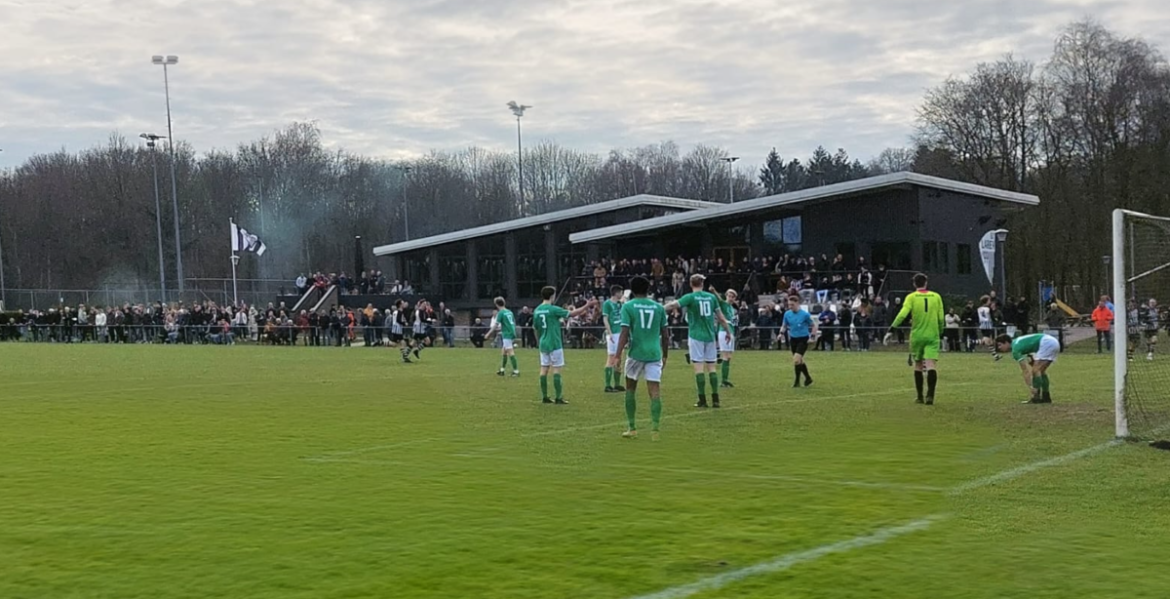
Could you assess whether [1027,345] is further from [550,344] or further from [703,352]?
[550,344]

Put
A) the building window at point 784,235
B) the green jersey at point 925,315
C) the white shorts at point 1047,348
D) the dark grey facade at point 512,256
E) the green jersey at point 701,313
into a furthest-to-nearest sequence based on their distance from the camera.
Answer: the dark grey facade at point 512,256 < the building window at point 784,235 < the green jersey at point 701,313 < the green jersey at point 925,315 < the white shorts at point 1047,348

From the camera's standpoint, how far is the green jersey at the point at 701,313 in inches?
683

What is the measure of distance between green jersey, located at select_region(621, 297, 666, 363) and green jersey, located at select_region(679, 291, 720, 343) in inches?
167

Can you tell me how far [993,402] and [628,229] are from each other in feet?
107

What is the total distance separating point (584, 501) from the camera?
9.34m

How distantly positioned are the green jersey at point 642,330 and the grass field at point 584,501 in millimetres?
1070

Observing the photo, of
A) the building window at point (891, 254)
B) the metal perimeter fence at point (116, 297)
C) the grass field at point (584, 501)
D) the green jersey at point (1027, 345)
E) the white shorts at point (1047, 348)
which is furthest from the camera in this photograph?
the metal perimeter fence at point (116, 297)

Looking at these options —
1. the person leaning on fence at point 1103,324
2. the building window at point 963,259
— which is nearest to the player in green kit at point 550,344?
the person leaning on fence at point 1103,324

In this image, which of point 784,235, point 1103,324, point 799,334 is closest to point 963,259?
point 784,235

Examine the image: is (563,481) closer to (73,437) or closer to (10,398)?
(73,437)

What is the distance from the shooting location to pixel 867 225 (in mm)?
44781

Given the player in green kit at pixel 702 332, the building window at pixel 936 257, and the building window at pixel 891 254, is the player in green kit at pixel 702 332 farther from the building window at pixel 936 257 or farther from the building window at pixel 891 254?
the building window at pixel 936 257

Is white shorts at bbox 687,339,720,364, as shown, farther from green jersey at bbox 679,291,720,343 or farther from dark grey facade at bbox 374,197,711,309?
dark grey facade at bbox 374,197,711,309

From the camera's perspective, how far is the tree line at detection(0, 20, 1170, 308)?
54.3 metres
